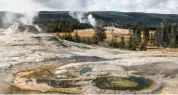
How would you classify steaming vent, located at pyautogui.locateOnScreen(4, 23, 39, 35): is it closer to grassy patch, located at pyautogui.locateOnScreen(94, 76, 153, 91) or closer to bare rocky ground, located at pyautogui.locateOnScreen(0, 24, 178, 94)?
bare rocky ground, located at pyautogui.locateOnScreen(0, 24, 178, 94)

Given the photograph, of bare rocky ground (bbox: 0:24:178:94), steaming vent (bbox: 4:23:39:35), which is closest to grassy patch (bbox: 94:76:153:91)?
bare rocky ground (bbox: 0:24:178:94)

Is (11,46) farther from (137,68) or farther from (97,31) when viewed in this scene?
(97,31)

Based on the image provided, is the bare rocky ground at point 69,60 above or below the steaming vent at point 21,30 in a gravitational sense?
below

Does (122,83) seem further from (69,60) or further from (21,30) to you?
(21,30)

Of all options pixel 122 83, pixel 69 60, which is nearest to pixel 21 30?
pixel 69 60

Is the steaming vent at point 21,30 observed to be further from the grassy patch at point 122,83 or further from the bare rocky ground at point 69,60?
the grassy patch at point 122,83

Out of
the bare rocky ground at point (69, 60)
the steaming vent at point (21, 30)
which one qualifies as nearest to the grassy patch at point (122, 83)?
the bare rocky ground at point (69, 60)

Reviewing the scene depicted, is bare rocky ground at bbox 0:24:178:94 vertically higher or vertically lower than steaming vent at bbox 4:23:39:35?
lower

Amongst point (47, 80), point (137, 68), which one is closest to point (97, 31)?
point (137, 68)
